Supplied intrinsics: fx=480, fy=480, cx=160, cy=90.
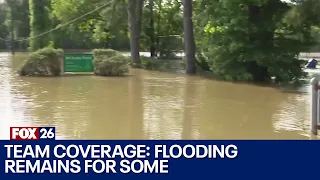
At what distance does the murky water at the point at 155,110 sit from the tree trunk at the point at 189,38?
679 centimetres

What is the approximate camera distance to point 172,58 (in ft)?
137

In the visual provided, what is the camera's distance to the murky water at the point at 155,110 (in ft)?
31.6

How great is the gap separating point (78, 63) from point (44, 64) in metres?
1.93

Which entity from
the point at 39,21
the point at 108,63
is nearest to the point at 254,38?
the point at 108,63

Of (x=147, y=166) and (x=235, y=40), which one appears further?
(x=235, y=40)

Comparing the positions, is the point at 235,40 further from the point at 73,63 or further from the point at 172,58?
the point at 172,58

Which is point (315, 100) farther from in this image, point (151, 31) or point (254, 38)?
point (151, 31)

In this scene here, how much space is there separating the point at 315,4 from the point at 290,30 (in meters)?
4.51

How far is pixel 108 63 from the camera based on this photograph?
911 inches

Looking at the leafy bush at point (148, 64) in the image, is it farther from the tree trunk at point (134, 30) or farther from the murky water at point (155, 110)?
the murky water at point (155, 110)

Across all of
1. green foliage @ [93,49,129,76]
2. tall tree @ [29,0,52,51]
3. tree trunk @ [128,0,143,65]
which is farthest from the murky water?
tall tree @ [29,0,52,51]

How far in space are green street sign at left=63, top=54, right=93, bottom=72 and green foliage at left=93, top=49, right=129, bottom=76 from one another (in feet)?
1.43

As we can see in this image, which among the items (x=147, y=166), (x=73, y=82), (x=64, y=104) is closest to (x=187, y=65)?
(x=73, y=82)

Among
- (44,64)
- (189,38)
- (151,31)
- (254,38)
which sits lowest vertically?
(44,64)
